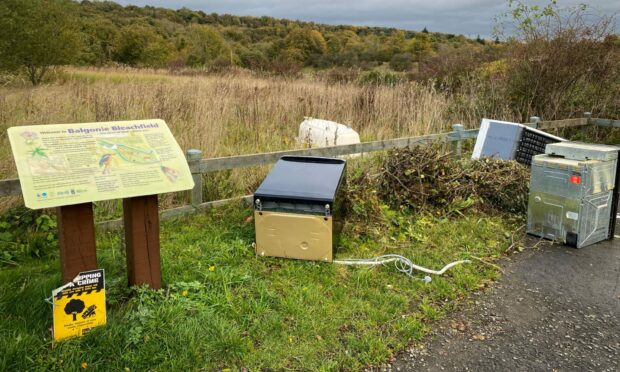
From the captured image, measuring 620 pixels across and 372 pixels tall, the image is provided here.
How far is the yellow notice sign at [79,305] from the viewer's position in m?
2.74

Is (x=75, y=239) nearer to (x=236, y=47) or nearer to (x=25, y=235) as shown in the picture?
(x=25, y=235)

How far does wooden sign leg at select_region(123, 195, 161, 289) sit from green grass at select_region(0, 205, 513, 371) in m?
0.12

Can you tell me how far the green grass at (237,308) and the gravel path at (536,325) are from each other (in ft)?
0.62

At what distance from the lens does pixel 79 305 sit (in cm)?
281

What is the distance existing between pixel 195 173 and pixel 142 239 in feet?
5.88

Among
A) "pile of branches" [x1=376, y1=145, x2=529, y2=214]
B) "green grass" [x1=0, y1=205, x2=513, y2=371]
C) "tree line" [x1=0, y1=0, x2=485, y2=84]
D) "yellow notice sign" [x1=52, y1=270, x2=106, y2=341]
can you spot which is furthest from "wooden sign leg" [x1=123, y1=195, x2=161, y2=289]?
"tree line" [x1=0, y1=0, x2=485, y2=84]

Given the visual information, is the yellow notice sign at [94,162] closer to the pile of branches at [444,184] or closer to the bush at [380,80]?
the pile of branches at [444,184]

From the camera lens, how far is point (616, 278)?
13.7 feet

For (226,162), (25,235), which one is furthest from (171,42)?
(25,235)

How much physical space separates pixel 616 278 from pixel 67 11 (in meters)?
26.2

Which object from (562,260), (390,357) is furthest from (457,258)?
(390,357)

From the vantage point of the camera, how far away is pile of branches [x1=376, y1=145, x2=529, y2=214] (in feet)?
18.5

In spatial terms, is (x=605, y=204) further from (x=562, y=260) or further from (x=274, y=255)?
(x=274, y=255)

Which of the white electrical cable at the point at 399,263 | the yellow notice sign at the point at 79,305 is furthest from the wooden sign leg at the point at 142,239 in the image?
the white electrical cable at the point at 399,263
